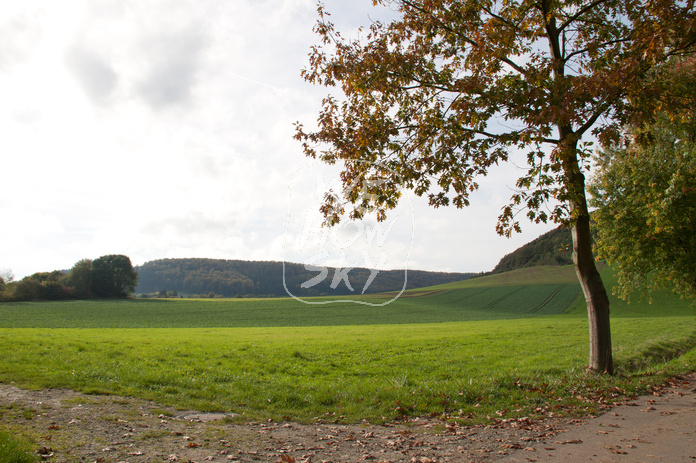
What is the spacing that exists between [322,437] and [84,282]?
10201 cm

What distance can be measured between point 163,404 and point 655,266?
93.8 feet

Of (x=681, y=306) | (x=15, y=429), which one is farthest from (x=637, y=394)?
(x=681, y=306)

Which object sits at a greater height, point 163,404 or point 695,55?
point 695,55

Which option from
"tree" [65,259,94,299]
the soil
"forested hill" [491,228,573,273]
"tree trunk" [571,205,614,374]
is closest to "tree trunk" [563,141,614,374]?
"tree trunk" [571,205,614,374]

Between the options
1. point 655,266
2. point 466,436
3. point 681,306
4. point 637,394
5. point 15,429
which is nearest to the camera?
point 15,429

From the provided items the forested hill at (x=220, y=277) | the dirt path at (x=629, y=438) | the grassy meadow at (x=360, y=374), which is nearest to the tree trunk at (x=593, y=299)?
the grassy meadow at (x=360, y=374)

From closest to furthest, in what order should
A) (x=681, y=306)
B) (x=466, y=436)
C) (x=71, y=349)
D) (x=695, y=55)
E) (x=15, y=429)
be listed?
(x=15, y=429) → (x=466, y=436) → (x=695, y=55) → (x=71, y=349) → (x=681, y=306)

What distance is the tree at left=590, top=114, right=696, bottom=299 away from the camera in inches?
819

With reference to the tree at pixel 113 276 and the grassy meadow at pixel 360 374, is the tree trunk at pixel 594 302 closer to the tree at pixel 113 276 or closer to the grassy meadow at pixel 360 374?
the grassy meadow at pixel 360 374

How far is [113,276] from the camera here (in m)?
95.3

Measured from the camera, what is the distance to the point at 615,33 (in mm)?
11891

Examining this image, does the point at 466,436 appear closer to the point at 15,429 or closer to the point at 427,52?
the point at 15,429

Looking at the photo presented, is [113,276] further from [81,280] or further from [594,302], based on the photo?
[594,302]

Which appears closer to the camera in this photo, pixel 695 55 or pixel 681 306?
pixel 695 55
